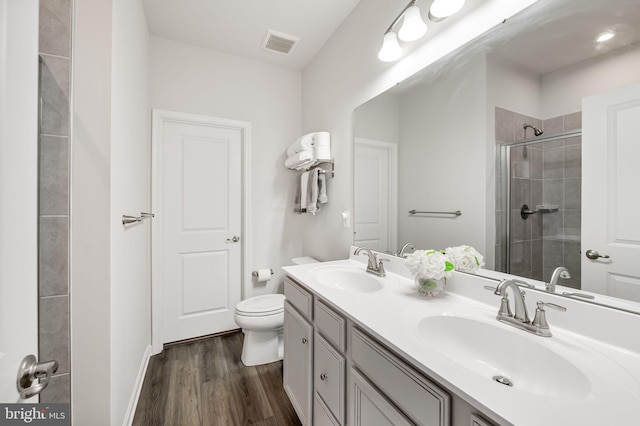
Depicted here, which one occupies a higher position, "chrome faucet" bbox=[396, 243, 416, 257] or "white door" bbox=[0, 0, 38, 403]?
"white door" bbox=[0, 0, 38, 403]

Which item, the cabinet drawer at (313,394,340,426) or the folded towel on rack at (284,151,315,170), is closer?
the cabinet drawer at (313,394,340,426)

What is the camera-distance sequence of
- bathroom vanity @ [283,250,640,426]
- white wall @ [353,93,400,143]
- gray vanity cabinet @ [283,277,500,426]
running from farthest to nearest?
white wall @ [353,93,400,143] < gray vanity cabinet @ [283,277,500,426] < bathroom vanity @ [283,250,640,426]

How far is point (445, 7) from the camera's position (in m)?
1.14

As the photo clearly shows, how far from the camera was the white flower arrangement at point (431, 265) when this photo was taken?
1.05 meters

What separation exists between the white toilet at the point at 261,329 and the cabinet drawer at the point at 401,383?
1152mm

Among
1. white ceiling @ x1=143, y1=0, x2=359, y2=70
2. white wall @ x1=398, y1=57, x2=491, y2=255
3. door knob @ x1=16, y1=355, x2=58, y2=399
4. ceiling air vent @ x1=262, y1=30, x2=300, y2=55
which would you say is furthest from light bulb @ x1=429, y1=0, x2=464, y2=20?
door knob @ x1=16, y1=355, x2=58, y2=399

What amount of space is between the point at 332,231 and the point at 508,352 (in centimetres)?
151

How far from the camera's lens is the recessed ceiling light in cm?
79

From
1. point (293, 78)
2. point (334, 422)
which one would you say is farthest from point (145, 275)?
point (293, 78)

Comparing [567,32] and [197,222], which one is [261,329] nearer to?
[197,222]

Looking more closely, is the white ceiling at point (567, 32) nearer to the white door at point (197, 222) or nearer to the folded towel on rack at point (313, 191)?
the folded towel on rack at point (313, 191)

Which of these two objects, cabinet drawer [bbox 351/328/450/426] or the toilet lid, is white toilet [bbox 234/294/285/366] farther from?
cabinet drawer [bbox 351/328/450/426]

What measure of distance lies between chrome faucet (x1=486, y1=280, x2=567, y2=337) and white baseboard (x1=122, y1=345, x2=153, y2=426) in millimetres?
1836

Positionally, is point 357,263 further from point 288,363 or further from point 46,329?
point 46,329
